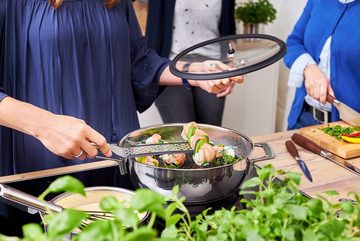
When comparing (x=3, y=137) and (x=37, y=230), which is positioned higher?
(x=37, y=230)

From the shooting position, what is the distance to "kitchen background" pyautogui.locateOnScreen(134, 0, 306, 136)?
2895 mm

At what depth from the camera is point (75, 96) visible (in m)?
1.22

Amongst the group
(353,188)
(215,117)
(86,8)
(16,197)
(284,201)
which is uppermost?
(86,8)

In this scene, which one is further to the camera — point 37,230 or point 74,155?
point 74,155

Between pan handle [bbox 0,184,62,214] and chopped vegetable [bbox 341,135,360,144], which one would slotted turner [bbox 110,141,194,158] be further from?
chopped vegetable [bbox 341,135,360,144]

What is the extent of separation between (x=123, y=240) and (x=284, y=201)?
21 cm

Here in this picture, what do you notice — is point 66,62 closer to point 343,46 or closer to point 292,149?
point 292,149

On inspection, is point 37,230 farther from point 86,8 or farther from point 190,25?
point 190,25

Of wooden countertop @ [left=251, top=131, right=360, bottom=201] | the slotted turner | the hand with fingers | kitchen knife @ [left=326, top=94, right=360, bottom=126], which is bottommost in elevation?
wooden countertop @ [left=251, top=131, right=360, bottom=201]

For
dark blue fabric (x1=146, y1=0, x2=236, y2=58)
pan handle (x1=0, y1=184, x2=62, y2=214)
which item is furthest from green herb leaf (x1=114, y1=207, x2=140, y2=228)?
dark blue fabric (x1=146, y1=0, x2=236, y2=58)

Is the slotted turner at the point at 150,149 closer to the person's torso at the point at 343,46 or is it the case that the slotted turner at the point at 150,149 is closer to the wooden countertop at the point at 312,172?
the wooden countertop at the point at 312,172

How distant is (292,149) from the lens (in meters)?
1.21

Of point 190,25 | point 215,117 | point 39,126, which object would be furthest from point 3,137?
point 215,117

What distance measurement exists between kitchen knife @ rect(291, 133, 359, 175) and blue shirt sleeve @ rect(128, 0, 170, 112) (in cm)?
41
